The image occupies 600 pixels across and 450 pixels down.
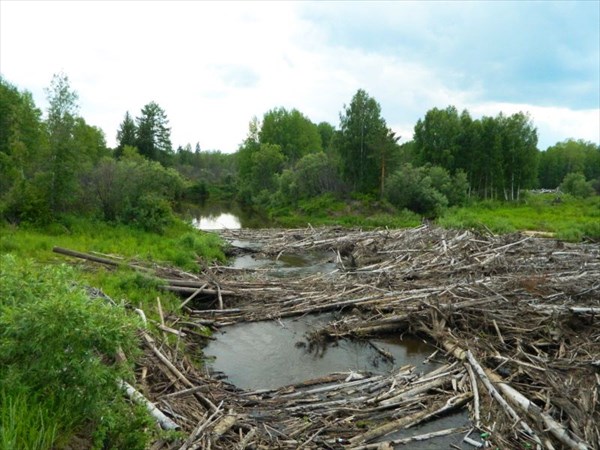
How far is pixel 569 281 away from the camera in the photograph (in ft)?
42.3

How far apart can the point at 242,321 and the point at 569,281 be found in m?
9.83

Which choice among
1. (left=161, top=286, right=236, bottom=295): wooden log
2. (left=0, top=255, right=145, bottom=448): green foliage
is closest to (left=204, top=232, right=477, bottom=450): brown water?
(left=161, top=286, right=236, bottom=295): wooden log

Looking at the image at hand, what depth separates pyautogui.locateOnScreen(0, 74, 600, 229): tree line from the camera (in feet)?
67.0

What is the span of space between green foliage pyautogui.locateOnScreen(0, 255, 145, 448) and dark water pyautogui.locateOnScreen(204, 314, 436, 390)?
471cm

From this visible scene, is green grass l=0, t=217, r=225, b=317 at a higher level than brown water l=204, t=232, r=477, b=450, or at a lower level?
higher

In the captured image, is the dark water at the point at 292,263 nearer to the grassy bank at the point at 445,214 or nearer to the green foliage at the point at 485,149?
the grassy bank at the point at 445,214

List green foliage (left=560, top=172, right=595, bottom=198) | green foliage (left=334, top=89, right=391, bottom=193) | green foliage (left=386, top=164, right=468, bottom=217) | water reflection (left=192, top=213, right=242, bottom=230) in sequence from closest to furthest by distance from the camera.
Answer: water reflection (left=192, top=213, right=242, bottom=230)
green foliage (left=386, top=164, right=468, bottom=217)
green foliage (left=334, top=89, right=391, bottom=193)
green foliage (left=560, top=172, right=595, bottom=198)

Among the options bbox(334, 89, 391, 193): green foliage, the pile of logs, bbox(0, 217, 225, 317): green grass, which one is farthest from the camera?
bbox(334, 89, 391, 193): green foliage

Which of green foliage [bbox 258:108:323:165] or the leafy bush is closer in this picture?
the leafy bush

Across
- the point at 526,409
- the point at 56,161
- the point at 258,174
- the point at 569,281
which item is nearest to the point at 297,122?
the point at 258,174

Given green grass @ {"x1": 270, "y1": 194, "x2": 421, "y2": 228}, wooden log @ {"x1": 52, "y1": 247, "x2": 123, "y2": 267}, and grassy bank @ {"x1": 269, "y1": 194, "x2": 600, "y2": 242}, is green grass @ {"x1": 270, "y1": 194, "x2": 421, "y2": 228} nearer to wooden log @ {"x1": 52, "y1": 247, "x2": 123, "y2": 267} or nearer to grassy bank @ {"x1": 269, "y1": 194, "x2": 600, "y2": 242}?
grassy bank @ {"x1": 269, "y1": 194, "x2": 600, "y2": 242}

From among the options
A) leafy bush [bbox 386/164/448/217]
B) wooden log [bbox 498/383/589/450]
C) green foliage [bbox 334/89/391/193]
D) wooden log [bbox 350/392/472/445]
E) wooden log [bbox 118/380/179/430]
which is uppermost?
green foliage [bbox 334/89/391/193]

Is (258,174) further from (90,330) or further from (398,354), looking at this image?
(90,330)

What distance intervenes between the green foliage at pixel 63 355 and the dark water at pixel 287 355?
471cm
